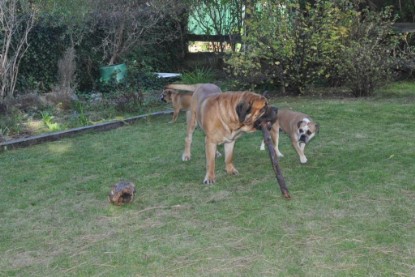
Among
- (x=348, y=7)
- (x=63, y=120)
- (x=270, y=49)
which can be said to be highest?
(x=348, y=7)

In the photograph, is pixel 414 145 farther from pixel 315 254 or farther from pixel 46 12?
pixel 46 12

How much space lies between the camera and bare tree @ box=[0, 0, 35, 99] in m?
10.6

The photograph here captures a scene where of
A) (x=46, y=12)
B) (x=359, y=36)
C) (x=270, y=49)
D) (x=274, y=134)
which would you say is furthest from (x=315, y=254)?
(x=46, y=12)

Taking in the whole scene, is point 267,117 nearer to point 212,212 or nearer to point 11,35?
point 212,212

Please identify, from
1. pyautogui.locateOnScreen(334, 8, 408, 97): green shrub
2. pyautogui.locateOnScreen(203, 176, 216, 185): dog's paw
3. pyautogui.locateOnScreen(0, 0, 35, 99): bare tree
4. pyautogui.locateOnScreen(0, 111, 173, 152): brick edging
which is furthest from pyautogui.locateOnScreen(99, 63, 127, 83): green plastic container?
pyautogui.locateOnScreen(203, 176, 216, 185): dog's paw

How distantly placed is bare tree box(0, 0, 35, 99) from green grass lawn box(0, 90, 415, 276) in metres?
3.43

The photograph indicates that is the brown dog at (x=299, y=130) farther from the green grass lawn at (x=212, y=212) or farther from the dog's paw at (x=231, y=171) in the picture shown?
the dog's paw at (x=231, y=171)

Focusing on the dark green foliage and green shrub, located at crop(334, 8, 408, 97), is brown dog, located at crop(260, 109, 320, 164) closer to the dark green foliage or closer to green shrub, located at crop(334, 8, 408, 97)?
green shrub, located at crop(334, 8, 408, 97)

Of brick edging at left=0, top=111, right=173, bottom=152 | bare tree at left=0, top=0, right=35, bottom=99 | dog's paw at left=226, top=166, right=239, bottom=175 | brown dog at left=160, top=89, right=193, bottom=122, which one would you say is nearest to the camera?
dog's paw at left=226, top=166, right=239, bottom=175

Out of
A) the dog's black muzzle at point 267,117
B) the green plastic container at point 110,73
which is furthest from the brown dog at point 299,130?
the green plastic container at point 110,73

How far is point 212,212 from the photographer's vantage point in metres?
4.89

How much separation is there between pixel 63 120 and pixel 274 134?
4934mm

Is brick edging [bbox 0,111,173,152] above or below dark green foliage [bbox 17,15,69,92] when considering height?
below

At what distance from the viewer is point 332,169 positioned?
20.0ft
